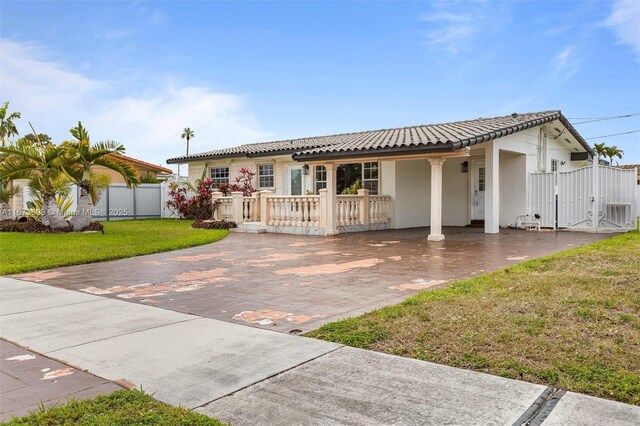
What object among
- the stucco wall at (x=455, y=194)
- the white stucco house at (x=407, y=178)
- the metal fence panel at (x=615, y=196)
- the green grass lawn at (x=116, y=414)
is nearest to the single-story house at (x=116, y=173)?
the white stucco house at (x=407, y=178)

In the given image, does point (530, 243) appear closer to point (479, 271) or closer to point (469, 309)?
point (479, 271)

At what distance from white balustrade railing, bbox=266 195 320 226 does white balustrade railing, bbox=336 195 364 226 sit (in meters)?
0.73

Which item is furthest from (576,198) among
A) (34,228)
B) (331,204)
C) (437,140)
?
(34,228)

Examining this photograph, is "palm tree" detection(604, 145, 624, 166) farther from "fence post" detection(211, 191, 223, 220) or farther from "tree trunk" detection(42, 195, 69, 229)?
"tree trunk" detection(42, 195, 69, 229)

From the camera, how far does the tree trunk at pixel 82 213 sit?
1606 cm

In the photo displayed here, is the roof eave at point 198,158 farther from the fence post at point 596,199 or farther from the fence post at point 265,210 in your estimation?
the fence post at point 596,199

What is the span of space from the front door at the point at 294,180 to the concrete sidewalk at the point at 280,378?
15.8 meters

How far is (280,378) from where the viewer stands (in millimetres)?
3656

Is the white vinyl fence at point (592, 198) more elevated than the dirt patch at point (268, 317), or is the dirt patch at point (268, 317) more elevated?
the white vinyl fence at point (592, 198)

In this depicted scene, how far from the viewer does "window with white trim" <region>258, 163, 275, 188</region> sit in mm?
21906

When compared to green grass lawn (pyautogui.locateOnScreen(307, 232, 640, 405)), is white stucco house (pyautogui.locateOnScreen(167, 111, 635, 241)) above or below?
above

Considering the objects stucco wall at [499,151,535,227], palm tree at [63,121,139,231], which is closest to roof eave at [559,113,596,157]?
stucco wall at [499,151,535,227]

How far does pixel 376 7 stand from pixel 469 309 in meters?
12.4

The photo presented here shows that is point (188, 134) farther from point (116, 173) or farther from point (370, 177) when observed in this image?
point (370, 177)
